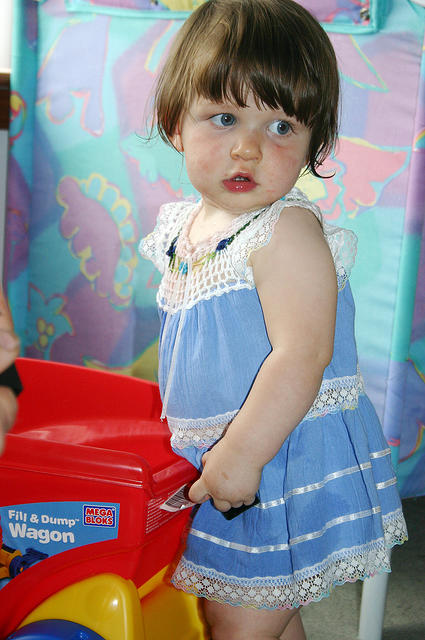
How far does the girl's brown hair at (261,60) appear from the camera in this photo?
23.5 inches

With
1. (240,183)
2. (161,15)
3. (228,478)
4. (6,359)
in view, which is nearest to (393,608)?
(228,478)

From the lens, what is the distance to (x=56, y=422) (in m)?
0.85

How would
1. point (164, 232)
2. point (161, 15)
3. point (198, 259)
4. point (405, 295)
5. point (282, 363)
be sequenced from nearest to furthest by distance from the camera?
1. point (282, 363)
2. point (198, 259)
3. point (164, 232)
4. point (405, 295)
5. point (161, 15)

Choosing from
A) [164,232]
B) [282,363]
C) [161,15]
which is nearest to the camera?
[282,363]

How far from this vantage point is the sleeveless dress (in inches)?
24.4

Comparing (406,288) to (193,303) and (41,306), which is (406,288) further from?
(41,306)

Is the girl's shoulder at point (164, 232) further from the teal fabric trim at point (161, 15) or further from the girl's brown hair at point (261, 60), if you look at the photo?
the teal fabric trim at point (161, 15)

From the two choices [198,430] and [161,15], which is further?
[161,15]

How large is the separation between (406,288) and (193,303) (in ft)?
1.24

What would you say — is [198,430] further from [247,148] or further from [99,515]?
[247,148]

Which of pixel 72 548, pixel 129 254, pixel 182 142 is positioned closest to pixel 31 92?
pixel 129 254

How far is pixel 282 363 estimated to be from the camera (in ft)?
1.88

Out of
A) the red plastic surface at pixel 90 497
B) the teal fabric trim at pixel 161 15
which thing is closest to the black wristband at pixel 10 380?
the red plastic surface at pixel 90 497

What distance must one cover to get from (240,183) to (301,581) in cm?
34
